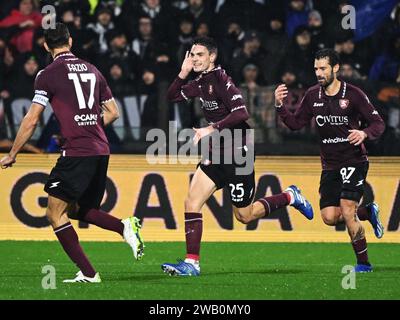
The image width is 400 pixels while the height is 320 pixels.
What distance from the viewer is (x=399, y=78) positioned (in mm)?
16172

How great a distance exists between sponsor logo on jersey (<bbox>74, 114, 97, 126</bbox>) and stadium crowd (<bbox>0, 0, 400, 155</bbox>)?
17.2 feet

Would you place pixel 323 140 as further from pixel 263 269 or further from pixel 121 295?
pixel 121 295

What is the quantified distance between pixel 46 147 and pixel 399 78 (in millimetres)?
4756

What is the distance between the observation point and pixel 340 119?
1197cm

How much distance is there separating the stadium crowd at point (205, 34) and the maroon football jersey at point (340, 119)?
336cm

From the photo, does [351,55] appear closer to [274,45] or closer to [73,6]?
[274,45]

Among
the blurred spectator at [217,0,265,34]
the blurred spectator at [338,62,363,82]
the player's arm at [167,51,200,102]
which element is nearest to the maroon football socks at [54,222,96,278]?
the player's arm at [167,51,200,102]

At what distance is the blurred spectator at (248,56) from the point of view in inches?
649

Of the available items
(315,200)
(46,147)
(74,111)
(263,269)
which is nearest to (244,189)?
(263,269)

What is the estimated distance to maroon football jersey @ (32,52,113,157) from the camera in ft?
33.8

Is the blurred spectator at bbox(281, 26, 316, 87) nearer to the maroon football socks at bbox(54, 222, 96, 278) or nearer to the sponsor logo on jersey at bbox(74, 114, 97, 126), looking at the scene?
the sponsor logo on jersey at bbox(74, 114, 97, 126)

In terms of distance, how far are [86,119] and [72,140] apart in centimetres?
22

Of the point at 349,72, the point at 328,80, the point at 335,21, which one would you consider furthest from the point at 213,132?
the point at 335,21
